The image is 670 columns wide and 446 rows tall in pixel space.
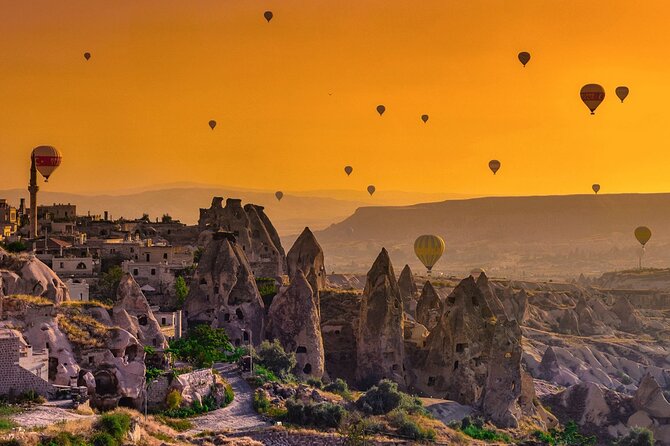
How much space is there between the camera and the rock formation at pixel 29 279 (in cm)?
6881

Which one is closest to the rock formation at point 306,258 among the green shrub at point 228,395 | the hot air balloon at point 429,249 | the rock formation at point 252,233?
the rock formation at point 252,233

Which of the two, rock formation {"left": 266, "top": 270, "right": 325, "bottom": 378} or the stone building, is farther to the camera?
rock formation {"left": 266, "top": 270, "right": 325, "bottom": 378}

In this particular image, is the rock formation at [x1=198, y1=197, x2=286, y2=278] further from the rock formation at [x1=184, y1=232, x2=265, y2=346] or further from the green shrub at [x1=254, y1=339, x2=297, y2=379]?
the green shrub at [x1=254, y1=339, x2=297, y2=379]

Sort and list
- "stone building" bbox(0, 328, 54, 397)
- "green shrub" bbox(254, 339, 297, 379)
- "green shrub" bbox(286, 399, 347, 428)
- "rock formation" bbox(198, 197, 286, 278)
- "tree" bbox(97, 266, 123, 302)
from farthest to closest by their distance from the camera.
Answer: "rock formation" bbox(198, 197, 286, 278) < "tree" bbox(97, 266, 123, 302) < "green shrub" bbox(254, 339, 297, 379) < "green shrub" bbox(286, 399, 347, 428) < "stone building" bbox(0, 328, 54, 397)

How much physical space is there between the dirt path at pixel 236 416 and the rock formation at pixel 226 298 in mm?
9775

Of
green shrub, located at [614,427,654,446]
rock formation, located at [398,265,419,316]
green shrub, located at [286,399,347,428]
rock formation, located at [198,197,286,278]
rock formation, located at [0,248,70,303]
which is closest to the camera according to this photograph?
green shrub, located at [286,399,347,428]

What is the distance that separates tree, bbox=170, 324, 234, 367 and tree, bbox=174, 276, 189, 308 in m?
6.06

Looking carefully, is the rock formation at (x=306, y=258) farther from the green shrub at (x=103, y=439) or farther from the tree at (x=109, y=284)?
the green shrub at (x=103, y=439)

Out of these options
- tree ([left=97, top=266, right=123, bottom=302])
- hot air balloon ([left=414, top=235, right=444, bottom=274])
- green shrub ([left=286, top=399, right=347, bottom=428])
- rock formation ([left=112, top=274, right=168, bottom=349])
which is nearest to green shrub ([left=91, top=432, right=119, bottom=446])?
rock formation ([left=112, top=274, right=168, bottom=349])

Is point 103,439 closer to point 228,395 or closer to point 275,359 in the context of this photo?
point 228,395

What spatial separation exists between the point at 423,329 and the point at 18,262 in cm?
2343

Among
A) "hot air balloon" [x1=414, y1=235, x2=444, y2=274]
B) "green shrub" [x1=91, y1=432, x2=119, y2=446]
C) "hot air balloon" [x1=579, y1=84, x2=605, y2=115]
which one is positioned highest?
"hot air balloon" [x1=579, y1=84, x2=605, y2=115]

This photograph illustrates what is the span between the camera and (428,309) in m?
89.9

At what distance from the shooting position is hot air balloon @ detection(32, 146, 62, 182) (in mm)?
99000
